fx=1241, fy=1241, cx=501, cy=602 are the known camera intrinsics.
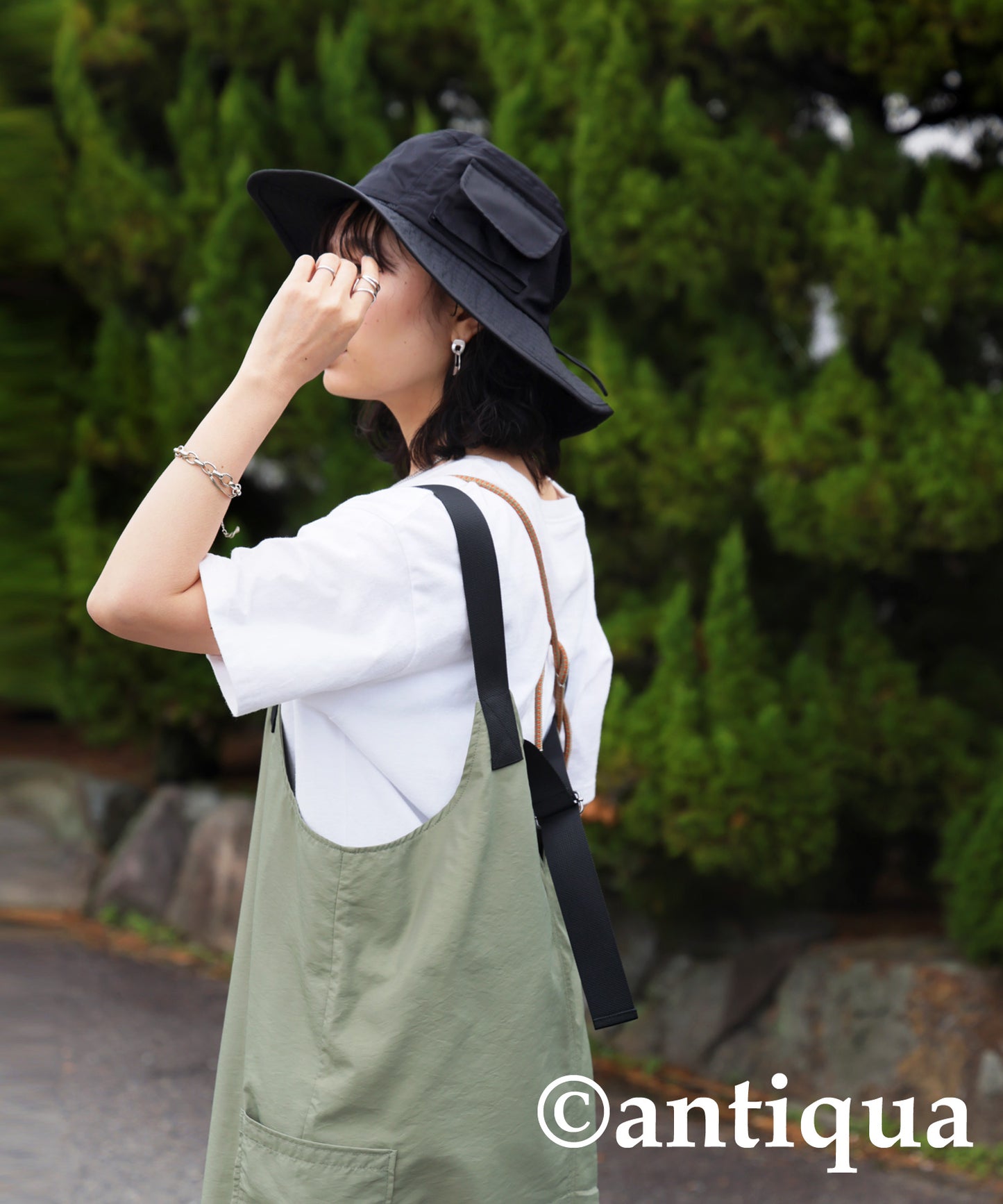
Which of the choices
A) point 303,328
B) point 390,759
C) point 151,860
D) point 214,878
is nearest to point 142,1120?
point 214,878

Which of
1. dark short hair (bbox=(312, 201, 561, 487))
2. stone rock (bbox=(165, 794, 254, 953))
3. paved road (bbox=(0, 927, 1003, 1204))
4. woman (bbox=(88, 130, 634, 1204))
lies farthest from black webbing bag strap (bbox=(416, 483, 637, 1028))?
stone rock (bbox=(165, 794, 254, 953))

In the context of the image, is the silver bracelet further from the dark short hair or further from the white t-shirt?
the dark short hair

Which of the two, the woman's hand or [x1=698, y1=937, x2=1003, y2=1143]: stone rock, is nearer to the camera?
the woman's hand

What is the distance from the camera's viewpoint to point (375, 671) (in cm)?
128

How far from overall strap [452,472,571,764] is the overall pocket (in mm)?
486

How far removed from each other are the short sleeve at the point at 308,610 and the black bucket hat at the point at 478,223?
0.33 m

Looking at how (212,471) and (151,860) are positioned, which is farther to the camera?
(151,860)

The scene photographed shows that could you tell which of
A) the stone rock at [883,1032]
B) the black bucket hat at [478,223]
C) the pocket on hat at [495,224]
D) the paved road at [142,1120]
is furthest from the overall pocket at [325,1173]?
the stone rock at [883,1032]

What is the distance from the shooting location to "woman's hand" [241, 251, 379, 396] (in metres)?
1.32

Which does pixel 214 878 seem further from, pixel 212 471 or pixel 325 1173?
pixel 212 471

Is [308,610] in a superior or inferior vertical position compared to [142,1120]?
superior

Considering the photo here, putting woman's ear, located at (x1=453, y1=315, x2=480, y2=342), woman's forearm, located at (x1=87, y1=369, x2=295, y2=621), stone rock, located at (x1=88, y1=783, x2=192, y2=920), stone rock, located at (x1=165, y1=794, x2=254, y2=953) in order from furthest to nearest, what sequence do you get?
1. stone rock, located at (x1=88, y1=783, x2=192, y2=920)
2. stone rock, located at (x1=165, y1=794, x2=254, y2=953)
3. woman's ear, located at (x1=453, y1=315, x2=480, y2=342)
4. woman's forearm, located at (x1=87, y1=369, x2=295, y2=621)

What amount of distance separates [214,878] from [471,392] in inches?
164

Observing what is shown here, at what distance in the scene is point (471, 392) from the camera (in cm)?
154
